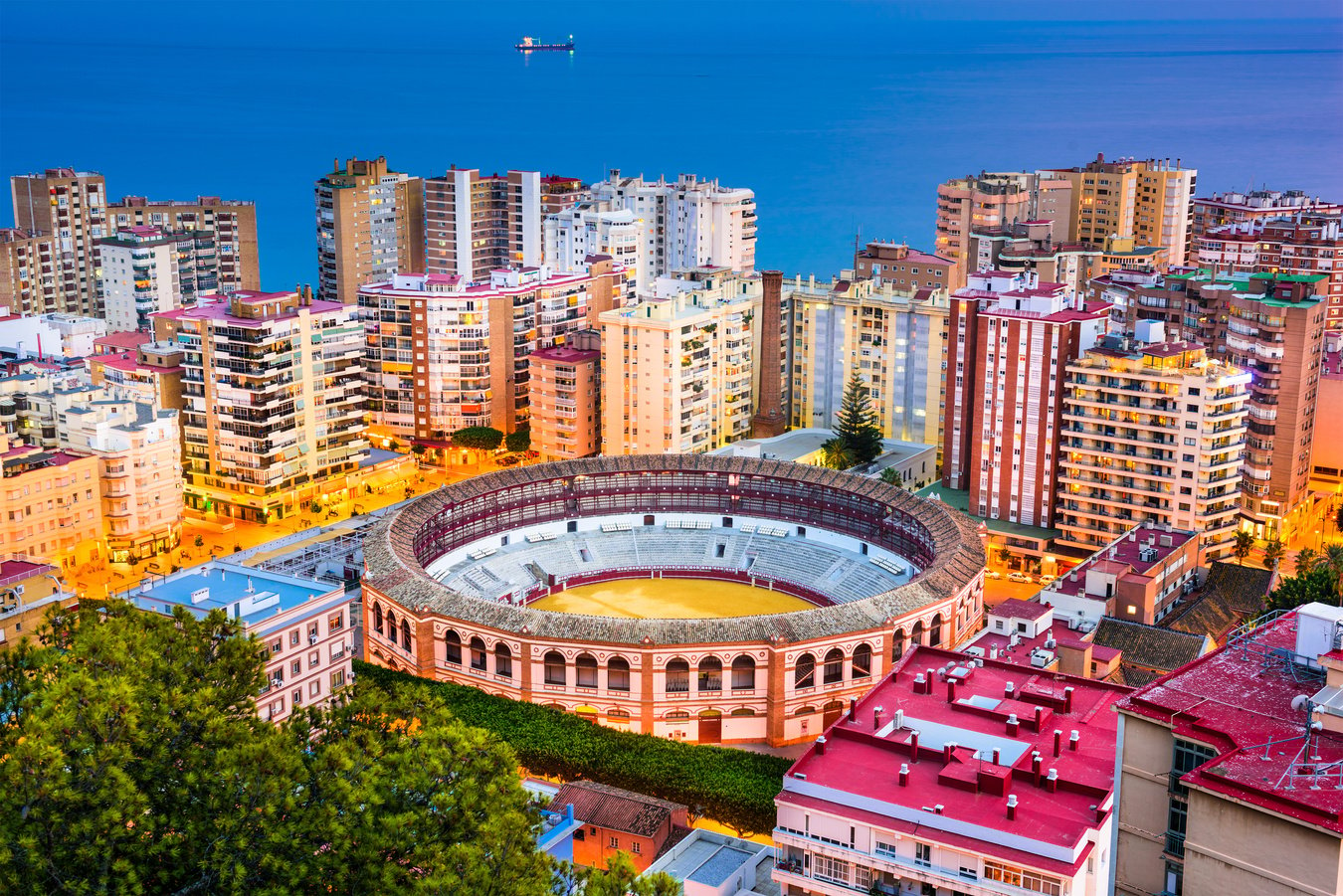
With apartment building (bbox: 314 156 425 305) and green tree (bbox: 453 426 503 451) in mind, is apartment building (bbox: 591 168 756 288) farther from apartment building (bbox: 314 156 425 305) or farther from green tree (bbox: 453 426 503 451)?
green tree (bbox: 453 426 503 451)

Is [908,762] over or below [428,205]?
below

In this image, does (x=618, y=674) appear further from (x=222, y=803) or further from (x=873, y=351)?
(x=873, y=351)

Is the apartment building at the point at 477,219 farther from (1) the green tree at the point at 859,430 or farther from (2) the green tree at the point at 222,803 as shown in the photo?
(2) the green tree at the point at 222,803

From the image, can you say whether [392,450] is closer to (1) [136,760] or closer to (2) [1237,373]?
(2) [1237,373]

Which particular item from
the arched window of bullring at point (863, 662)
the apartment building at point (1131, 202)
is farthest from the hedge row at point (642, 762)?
the apartment building at point (1131, 202)

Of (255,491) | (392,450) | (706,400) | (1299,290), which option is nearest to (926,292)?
(706,400)

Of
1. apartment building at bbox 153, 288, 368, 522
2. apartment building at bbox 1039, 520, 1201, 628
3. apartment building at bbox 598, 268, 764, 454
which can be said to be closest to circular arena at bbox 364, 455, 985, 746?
apartment building at bbox 1039, 520, 1201, 628
